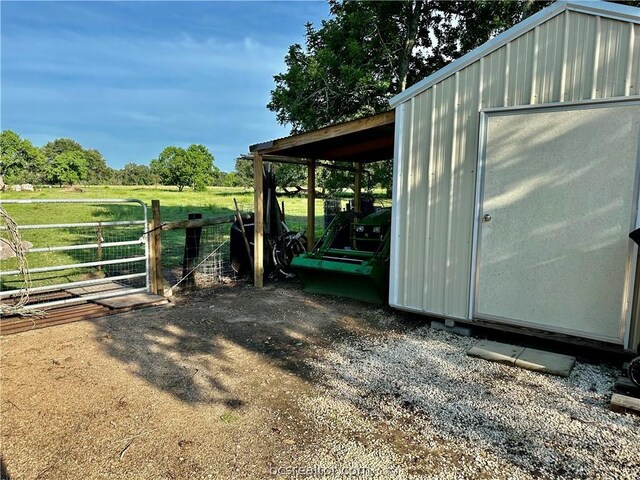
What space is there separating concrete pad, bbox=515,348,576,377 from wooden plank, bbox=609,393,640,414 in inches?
19.8

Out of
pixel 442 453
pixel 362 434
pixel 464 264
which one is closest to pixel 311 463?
pixel 362 434

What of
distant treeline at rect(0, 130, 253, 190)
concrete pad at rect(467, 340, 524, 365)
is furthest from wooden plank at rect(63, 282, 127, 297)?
distant treeline at rect(0, 130, 253, 190)

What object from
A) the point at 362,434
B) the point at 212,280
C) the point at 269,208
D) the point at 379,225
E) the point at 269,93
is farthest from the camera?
the point at 269,93

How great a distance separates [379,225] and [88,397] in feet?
14.3

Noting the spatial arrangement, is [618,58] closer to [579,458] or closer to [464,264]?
[464,264]

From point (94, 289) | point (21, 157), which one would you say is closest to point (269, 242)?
point (94, 289)

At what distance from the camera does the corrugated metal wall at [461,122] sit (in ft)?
10.9

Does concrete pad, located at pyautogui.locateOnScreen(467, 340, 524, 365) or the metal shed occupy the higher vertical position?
the metal shed

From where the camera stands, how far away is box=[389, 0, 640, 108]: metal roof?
3.18 metres

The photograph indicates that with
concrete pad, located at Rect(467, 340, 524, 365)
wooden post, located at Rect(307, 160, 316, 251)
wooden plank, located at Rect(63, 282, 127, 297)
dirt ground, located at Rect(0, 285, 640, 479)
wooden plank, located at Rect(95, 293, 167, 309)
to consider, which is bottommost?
dirt ground, located at Rect(0, 285, 640, 479)

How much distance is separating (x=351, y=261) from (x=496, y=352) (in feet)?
8.29

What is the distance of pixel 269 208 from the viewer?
717 cm

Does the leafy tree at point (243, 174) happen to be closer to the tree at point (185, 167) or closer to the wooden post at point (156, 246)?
the tree at point (185, 167)

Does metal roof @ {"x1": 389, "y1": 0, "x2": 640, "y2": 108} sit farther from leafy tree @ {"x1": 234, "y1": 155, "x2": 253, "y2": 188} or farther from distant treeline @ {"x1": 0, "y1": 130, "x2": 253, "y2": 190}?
leafy tree @ {"x1": 234, "y1": 155, "x2": 253, "y2": 188}
